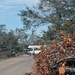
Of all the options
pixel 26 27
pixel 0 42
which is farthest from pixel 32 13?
pixel 0 42

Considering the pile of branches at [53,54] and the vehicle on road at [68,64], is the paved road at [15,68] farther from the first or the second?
the vehicle on road at [68,64]

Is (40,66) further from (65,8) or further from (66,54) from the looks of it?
(65,8)

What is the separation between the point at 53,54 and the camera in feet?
27.9

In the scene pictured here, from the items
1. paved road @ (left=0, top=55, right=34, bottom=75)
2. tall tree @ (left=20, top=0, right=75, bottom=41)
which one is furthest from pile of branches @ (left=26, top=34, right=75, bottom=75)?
paved road @ (left=0, top=55, right=34, bottom=75)

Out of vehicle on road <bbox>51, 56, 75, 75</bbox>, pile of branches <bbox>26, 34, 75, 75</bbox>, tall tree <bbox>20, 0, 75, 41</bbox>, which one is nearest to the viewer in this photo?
pile of branches <bbox>26, 34, 75, 75</bbox>

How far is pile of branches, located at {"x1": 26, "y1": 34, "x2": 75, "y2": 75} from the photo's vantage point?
7805 millimetres

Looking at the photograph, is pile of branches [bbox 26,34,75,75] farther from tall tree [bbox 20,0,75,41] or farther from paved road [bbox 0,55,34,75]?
paved road [bbox 0,55,34,75]

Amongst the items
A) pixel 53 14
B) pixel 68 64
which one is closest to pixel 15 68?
pixel 53 14

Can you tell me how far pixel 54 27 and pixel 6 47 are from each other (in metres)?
86.9

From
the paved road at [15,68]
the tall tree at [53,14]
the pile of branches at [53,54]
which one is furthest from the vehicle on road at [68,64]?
the paved road at [15,68]

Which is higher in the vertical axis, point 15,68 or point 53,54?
point 53,54

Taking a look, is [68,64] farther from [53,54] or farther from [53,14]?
[53,14]

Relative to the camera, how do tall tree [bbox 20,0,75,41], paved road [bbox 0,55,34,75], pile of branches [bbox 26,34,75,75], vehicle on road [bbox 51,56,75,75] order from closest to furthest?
pile of branches [bbox 26,34,75,75] → vehicle on road [bbox 51,56,75,75] → tall tree [bbox 20,0,75,41] → paved road [bbox 0,55,34,75]

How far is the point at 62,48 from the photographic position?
7953 millimetres
